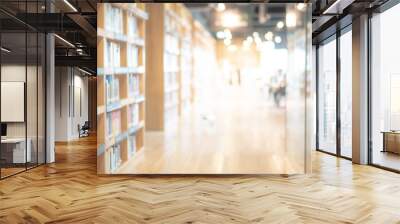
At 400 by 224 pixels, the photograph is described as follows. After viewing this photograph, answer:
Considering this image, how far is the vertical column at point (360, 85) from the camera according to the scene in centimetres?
815

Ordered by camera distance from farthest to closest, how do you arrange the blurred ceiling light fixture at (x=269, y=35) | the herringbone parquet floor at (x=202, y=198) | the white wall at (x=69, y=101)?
1. the white wall at (x=69, y=101)
2. the blurred ceiling light fixture at (x=269, y=35)
3. the herringbone parquet floor at (x=202, y=198)

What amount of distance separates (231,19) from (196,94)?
1.25 m

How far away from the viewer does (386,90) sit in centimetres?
761

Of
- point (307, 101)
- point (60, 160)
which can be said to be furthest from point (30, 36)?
point (307, 101)

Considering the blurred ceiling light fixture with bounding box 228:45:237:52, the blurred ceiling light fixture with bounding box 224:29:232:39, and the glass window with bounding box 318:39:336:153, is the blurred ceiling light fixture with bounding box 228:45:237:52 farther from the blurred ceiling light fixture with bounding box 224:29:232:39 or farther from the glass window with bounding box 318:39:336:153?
the glass window with bounding box 318:39:336:153

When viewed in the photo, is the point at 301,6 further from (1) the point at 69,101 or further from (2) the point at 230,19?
(1) the point at 69,101

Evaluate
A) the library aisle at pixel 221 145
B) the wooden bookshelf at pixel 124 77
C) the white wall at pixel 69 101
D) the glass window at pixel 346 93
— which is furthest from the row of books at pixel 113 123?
Answer: the white wall at pixel 69 101

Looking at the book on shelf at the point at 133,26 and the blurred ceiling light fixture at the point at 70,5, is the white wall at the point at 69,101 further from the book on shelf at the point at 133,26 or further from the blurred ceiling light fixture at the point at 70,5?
the book on shelf at the point at 133,26

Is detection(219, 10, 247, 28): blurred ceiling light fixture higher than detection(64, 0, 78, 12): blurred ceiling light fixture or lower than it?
lower

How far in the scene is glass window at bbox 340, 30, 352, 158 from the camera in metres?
8.84

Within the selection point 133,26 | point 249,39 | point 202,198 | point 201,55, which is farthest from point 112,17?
point 202,198

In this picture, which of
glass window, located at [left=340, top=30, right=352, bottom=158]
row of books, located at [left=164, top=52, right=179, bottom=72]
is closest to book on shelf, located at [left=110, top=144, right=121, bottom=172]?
row of books, located at [left=164, top=52, right=179, bottom=72]

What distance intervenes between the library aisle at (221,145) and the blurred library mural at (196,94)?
0.6 inches

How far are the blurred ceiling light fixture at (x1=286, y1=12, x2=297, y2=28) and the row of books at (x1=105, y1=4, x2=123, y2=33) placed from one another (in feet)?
8.22
